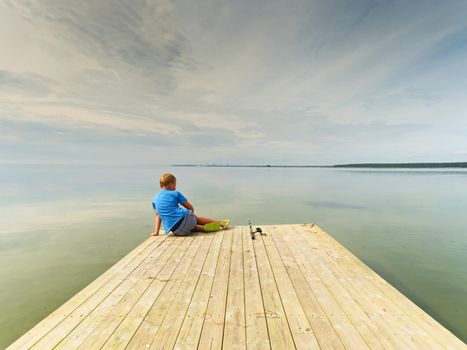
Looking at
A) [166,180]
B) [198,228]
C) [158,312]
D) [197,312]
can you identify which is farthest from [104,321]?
[198,228]

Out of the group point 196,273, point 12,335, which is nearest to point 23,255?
point 12,335

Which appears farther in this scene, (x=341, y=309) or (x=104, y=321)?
(x=341, y=309)

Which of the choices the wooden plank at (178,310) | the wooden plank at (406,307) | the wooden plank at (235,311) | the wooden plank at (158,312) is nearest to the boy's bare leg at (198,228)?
the wooden plank at (178,310)

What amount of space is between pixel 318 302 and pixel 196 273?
2084 millimetres

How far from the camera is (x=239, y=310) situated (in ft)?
10.1

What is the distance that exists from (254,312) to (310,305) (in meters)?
0.79

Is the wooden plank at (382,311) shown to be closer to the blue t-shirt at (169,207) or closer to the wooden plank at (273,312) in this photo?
the wooden plank at (273,312)

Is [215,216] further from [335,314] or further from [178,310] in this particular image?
[335,314]

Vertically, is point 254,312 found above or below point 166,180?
below

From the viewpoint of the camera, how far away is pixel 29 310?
4.93 meters

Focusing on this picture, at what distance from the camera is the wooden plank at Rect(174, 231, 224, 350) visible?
2.52 metres

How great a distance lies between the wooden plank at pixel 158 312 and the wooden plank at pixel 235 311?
813 mm

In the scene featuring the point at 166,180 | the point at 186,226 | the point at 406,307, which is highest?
the point at 166,180

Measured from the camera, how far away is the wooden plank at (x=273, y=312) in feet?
8.30
